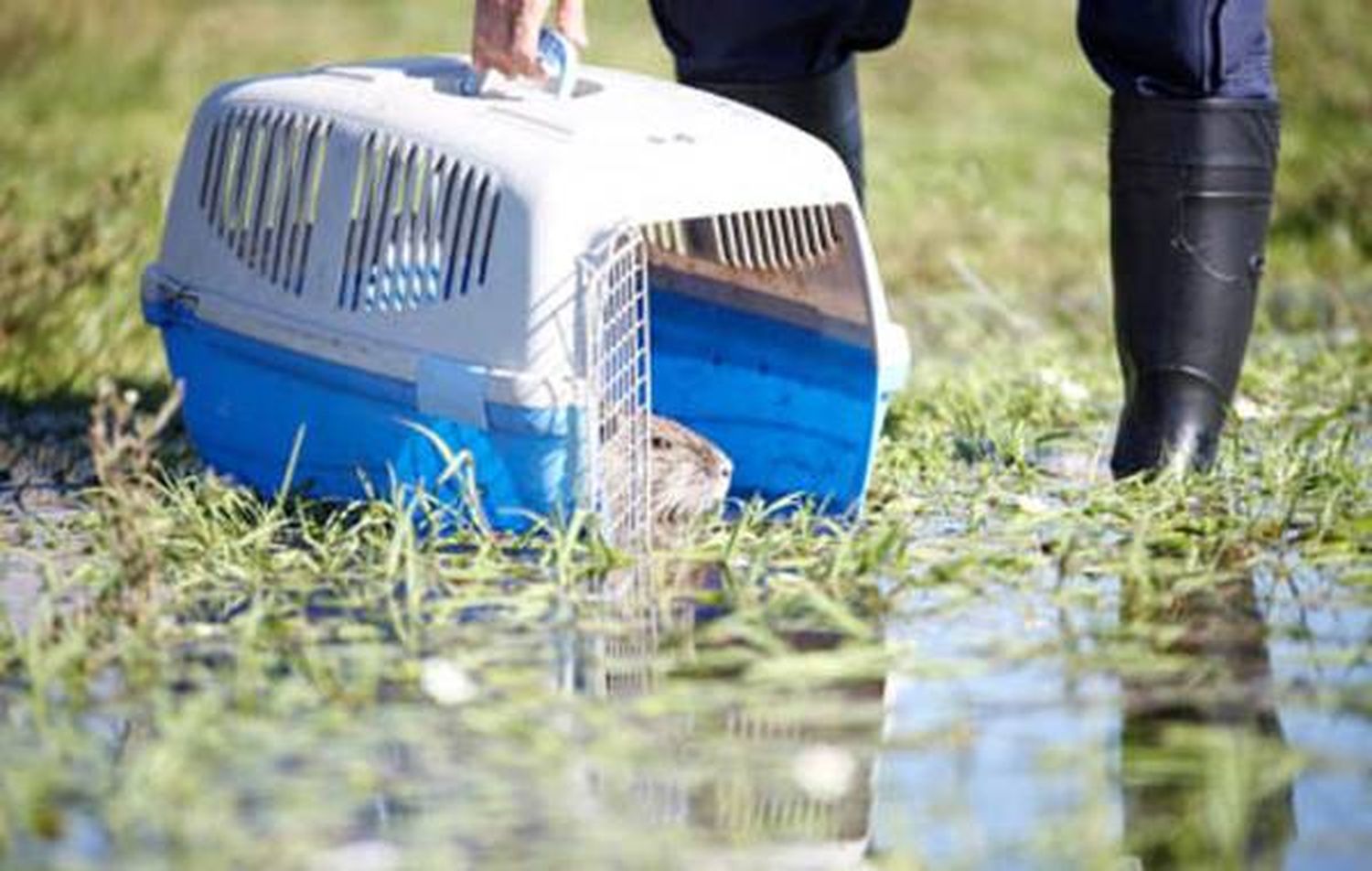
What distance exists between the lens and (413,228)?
3.72 metres

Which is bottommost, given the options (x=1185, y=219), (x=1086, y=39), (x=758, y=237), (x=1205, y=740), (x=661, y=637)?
(x=661, y=637)

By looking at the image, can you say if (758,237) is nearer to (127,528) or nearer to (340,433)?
(340,433)

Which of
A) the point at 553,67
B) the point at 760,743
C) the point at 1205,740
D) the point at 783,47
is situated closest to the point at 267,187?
the point at 553,67

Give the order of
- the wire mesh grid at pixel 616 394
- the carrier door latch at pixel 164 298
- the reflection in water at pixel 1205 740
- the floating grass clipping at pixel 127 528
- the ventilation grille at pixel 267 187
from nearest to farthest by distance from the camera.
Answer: the reflection in water at pixel 1205 740 < the floating grass clipping at pixel 127 528 < the wire mesh grid at pixel 616 394 < the ventilation grille at pixel 267 187 < the carrier door latch at pixel 164 298

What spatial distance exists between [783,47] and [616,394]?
841 millimetres

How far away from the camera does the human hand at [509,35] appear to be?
150 inches

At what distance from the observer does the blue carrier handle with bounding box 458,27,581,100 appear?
382cm

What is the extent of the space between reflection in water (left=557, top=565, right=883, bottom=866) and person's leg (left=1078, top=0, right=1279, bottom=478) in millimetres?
1112

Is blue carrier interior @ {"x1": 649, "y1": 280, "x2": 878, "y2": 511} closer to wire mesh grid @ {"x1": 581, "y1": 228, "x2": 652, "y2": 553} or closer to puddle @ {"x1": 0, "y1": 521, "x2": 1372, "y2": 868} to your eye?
wire mesh grid @ {"x1": 581, "y1": 228, "x2": 652, "y2": 553}

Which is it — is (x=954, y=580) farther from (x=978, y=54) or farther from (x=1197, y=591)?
(x=978, y=54)

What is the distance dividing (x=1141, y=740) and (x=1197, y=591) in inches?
24.5

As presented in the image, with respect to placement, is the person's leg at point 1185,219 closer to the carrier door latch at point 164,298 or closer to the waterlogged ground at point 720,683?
the waterlogged ground at point 720,683

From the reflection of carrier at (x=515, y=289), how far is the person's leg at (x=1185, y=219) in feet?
1.41

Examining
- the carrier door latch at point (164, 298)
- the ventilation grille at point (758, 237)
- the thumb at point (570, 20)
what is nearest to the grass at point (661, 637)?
the carrier door latch at point (164, 298)
